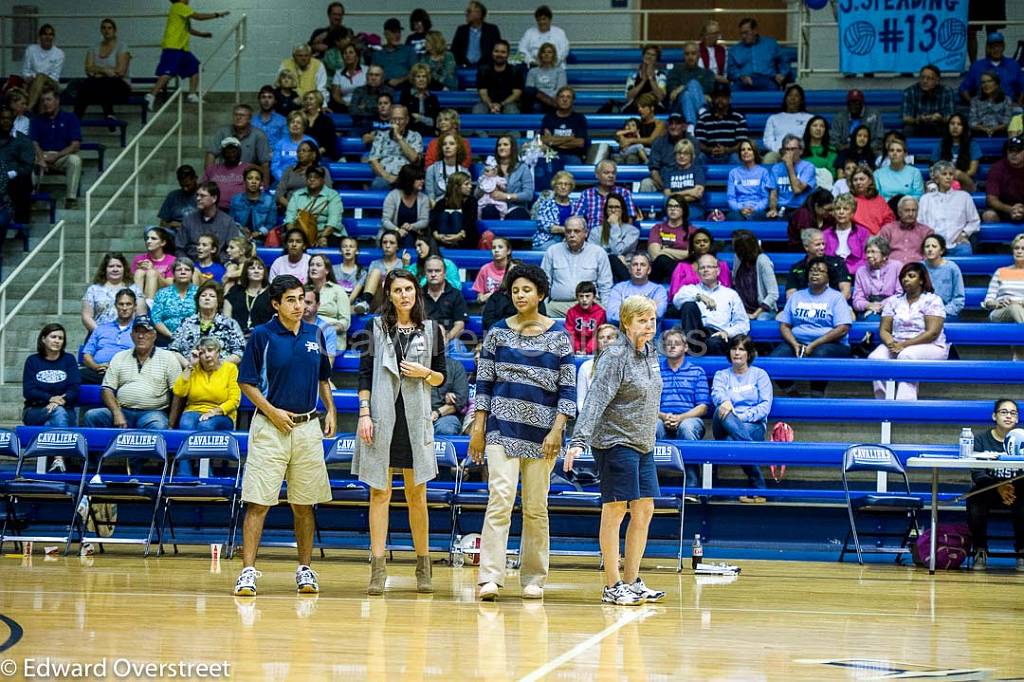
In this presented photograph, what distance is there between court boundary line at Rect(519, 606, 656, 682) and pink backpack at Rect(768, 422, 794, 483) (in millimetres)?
4088

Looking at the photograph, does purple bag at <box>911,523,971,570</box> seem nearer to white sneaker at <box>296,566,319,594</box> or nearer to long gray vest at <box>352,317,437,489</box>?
long gray vest at <box>352,317,437,489</box>

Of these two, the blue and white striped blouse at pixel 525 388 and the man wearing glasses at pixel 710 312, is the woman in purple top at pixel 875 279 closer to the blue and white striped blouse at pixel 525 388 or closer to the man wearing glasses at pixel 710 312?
the man wearing glasses at pixel 710 312

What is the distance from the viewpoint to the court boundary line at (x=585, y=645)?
511 centimetres

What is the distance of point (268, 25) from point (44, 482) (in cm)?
1035

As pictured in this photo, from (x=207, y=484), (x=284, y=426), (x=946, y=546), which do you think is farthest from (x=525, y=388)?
(x=946, y=546)

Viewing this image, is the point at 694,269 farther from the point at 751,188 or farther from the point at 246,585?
the point at 246,585

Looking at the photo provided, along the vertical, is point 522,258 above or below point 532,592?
above

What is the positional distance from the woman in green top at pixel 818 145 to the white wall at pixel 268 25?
15.5 ft

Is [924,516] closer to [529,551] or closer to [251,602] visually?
[529,551]

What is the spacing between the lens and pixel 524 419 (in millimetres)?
7387

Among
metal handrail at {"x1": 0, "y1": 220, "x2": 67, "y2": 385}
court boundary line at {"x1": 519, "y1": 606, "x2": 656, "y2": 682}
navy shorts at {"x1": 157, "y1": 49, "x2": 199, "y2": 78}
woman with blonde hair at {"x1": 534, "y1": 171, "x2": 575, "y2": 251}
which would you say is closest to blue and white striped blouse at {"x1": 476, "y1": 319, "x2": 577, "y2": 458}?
court boundary line at {"x1": 519, "y1": 606, "x2": 656, "y2": 682}

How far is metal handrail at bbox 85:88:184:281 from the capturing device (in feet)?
47.2

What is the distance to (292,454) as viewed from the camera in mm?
7570

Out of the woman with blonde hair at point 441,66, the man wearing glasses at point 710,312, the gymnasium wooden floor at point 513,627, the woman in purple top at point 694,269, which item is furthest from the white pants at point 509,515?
the woman with blonde hair at point 441,66
